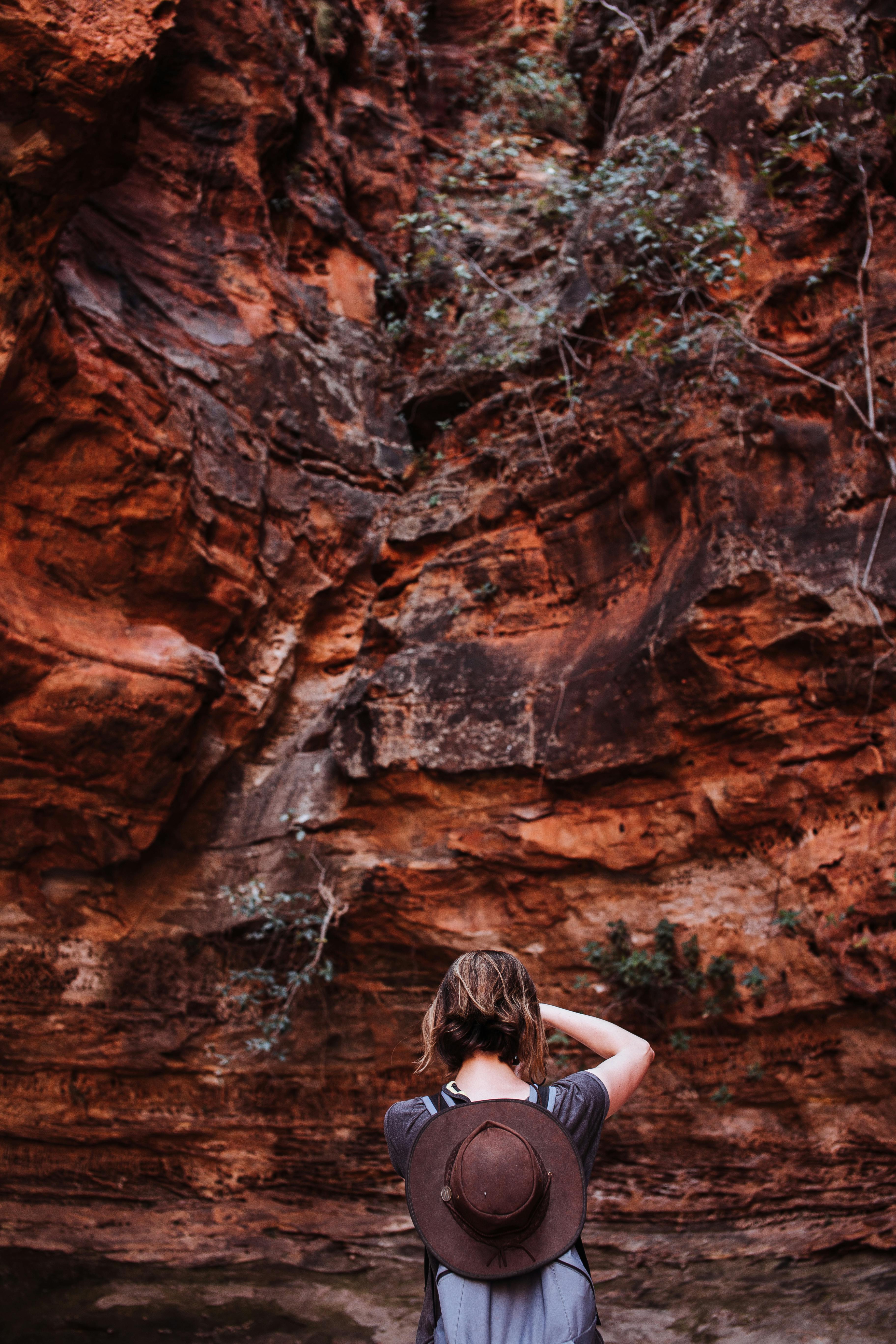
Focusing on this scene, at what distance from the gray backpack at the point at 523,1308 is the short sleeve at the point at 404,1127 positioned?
0.24m

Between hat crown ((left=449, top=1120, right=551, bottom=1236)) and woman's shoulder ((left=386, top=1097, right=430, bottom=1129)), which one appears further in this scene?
woman's shoulder ((left=386, top=1097, right=430, bottom=1129))

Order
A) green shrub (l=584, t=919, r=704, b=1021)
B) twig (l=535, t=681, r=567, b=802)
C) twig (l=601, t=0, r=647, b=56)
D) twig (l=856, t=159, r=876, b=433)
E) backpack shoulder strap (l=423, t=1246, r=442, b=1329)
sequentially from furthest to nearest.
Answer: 1. twig (l=601, t=0, r=647, b=56)
2. twig (l=535, t=681, r=567, b=802)
3. twig (l=856, t=159, r=876, b=433)
4. green shrub (l=584, t=919, r=704, b=1021)
5. backpack shoulder strap (l=423, t=1246, r=442, b=1329)

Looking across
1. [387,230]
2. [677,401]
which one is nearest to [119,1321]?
[677,401]

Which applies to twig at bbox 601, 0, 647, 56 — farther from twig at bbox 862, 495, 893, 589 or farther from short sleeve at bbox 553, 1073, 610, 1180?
short sleeve at bbox 553, 1073, 610, 1180

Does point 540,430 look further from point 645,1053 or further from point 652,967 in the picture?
point 645,1053

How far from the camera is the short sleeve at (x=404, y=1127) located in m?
2.05

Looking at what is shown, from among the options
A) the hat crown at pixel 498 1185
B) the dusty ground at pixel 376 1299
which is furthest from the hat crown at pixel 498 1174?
the dusty ground at pixel 376 1299

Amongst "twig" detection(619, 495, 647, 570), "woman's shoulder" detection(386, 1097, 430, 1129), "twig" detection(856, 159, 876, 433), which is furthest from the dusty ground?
"twig" detection(856, 159, 876, 433)

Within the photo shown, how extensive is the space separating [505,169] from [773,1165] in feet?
34.3

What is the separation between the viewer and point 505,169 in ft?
34.9

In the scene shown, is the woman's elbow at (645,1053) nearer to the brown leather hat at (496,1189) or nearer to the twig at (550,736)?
the brown leather hat at (496,1189)

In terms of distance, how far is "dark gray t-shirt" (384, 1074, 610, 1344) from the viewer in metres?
1.99

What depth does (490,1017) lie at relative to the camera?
2.07 meters

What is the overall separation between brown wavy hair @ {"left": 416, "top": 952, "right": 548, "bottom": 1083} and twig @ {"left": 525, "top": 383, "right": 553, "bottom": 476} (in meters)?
4.78
